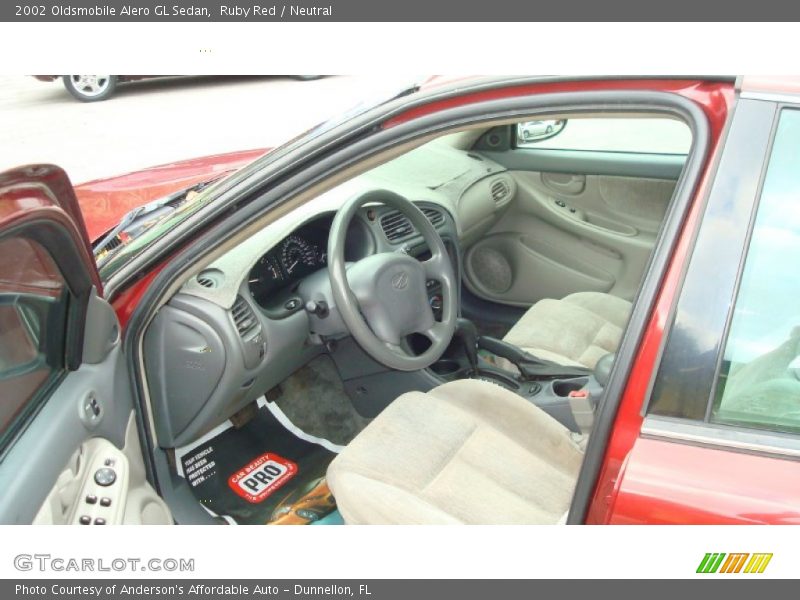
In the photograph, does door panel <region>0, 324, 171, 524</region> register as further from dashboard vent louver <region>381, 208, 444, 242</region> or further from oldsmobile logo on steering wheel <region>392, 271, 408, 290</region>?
dashboard vent louver <region>381, 208, 444, 242</region>

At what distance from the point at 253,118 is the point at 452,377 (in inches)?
217

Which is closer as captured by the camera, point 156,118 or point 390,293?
point 390,293

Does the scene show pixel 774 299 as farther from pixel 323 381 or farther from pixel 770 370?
pixel 323 381

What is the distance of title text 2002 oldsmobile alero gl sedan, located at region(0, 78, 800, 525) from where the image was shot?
120 centimetres

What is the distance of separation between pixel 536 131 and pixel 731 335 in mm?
2609

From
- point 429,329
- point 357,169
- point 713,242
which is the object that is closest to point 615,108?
point 713,242

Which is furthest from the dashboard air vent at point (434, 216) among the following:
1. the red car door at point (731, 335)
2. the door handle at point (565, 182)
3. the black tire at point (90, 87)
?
the black tire at point (90, 87)

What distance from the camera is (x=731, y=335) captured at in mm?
1198

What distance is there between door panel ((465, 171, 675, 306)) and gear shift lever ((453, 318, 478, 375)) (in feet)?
2.93

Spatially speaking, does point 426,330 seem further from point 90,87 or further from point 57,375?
point 90,87

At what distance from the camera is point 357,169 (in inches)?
71.2

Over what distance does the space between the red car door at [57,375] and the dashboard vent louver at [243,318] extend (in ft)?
1.24

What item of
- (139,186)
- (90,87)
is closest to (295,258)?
(139,186)

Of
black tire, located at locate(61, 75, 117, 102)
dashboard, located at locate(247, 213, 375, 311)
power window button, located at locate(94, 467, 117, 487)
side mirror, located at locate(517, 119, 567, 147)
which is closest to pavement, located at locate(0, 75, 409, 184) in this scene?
black tire, located at locate(61, 75, 117, 102)
